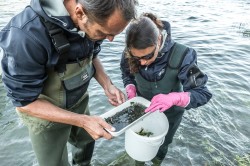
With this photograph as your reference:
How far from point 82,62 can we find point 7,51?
0.78m

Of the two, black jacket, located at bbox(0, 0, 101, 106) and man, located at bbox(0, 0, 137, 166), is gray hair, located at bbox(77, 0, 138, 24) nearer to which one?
man, located at bbox(0, 0, 137, 166)

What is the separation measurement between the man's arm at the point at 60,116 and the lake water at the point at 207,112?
2014 mm

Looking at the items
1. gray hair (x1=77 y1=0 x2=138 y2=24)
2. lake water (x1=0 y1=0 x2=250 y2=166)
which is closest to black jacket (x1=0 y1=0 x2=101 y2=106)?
gray hair (x1=77 y1=0 x2=138 y2=24)

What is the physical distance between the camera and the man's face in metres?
2.04

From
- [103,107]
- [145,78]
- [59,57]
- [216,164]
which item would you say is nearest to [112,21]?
[59,57]

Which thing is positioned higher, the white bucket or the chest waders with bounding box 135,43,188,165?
the chest waders with bounding box 135,43,188,165

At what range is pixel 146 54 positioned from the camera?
9.47ft

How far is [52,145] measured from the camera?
9.68 feet

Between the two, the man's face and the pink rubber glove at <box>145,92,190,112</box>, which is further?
the pink rubber glove at <box>145,92,190,112</box>

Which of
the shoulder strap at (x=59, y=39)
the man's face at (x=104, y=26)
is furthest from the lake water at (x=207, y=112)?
the man's face at (x=104, y=26)

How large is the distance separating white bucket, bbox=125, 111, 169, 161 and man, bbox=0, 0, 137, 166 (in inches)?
23.2

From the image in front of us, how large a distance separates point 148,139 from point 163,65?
86 cm

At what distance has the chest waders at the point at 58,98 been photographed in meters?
2.45

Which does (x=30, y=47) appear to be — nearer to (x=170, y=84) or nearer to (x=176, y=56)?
(x=176, y=56)
